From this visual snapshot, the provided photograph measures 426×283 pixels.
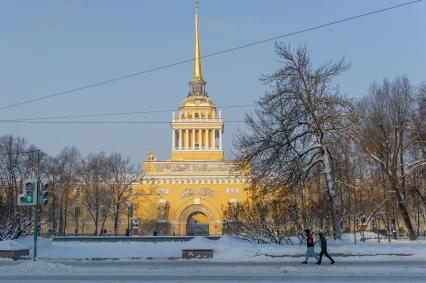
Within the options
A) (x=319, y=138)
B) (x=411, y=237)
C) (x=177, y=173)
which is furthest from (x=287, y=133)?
(x=177, y=173)

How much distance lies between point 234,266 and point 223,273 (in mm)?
2014

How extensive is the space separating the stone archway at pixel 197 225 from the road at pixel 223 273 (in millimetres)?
47606

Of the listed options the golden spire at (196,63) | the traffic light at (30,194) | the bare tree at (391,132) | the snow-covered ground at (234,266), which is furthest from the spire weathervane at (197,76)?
the traffic light at (30,194)

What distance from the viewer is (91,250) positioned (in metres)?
23.9

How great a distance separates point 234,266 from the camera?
16.0 m

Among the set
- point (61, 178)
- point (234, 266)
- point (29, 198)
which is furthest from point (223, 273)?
point (61, 178)

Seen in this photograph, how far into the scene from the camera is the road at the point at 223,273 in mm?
12523

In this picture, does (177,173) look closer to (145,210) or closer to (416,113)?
(145,210)

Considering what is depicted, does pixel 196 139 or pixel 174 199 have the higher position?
pixel 196 139

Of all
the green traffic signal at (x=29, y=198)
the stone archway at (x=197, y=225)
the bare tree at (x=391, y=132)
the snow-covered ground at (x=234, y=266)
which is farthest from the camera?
the stone archway at (x=197, y=225)

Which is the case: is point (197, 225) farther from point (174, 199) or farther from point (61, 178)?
point (61, 178)

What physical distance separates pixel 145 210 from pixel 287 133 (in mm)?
43682

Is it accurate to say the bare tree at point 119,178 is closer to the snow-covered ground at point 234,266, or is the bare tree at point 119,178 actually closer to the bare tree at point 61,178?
the bare tree at point 61,178

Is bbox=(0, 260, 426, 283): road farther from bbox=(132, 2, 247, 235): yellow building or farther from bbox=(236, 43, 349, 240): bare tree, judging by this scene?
bbox=(132, 2, 247, 235): yellow building
